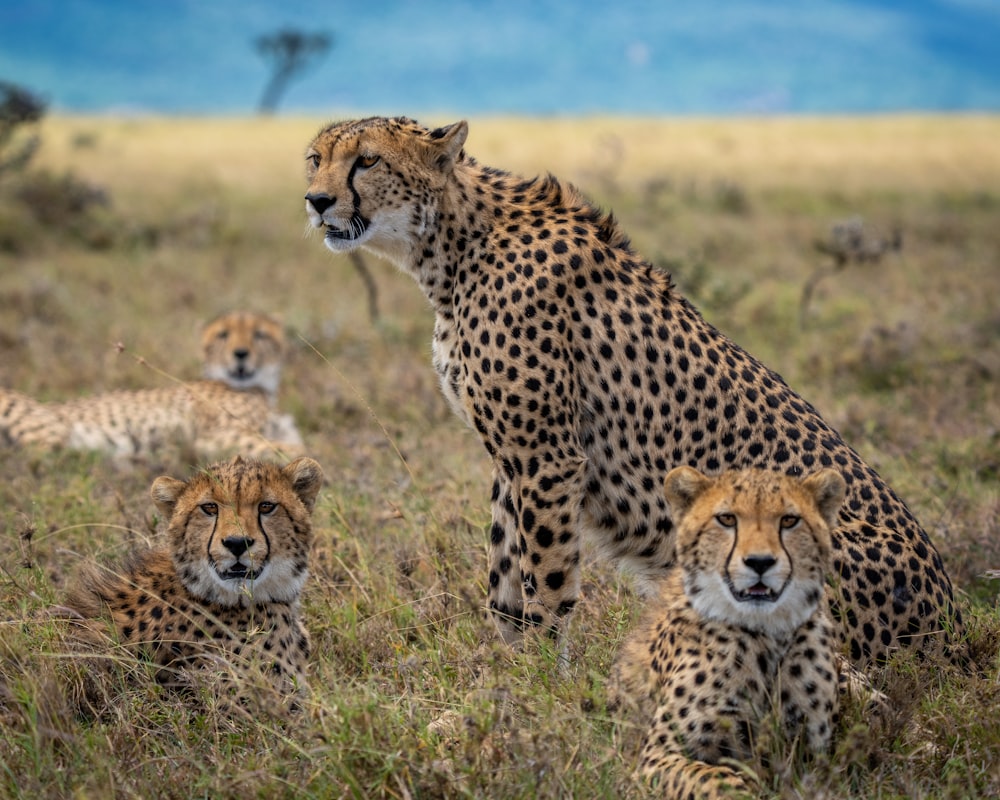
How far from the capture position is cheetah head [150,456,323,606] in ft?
10.8

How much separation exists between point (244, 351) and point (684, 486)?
463 centimetres

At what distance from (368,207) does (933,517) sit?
8.48ft

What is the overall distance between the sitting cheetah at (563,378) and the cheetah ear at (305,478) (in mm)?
483

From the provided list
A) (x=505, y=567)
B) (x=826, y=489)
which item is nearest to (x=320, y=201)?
(x=505, y=567)

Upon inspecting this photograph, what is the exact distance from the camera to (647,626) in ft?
10.0

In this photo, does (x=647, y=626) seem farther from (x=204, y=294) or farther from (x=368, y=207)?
(x=204, y=294)

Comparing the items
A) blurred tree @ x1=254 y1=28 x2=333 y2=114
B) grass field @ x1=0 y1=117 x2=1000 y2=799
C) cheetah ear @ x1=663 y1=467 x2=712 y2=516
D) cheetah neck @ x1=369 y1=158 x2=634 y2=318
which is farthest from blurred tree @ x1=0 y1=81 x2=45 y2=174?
blurred tree @ x1=254 y1=28 x2=333 y2=114

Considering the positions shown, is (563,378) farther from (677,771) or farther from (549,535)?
(677,771)

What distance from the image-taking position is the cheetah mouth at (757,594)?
252cm

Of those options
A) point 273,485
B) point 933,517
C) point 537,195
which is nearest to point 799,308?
point 933,517

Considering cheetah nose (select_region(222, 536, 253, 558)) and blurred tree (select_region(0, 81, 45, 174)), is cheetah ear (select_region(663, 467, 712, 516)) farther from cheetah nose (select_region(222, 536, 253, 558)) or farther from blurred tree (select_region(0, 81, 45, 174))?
blurred tree (select_region(0, 81, 45, 174))

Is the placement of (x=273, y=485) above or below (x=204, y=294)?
below

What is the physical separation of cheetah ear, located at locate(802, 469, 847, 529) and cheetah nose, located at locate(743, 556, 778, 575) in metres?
0.28

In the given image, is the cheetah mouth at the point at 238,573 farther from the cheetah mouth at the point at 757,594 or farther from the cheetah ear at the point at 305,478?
the cheetah mouth at the point at 757,594
